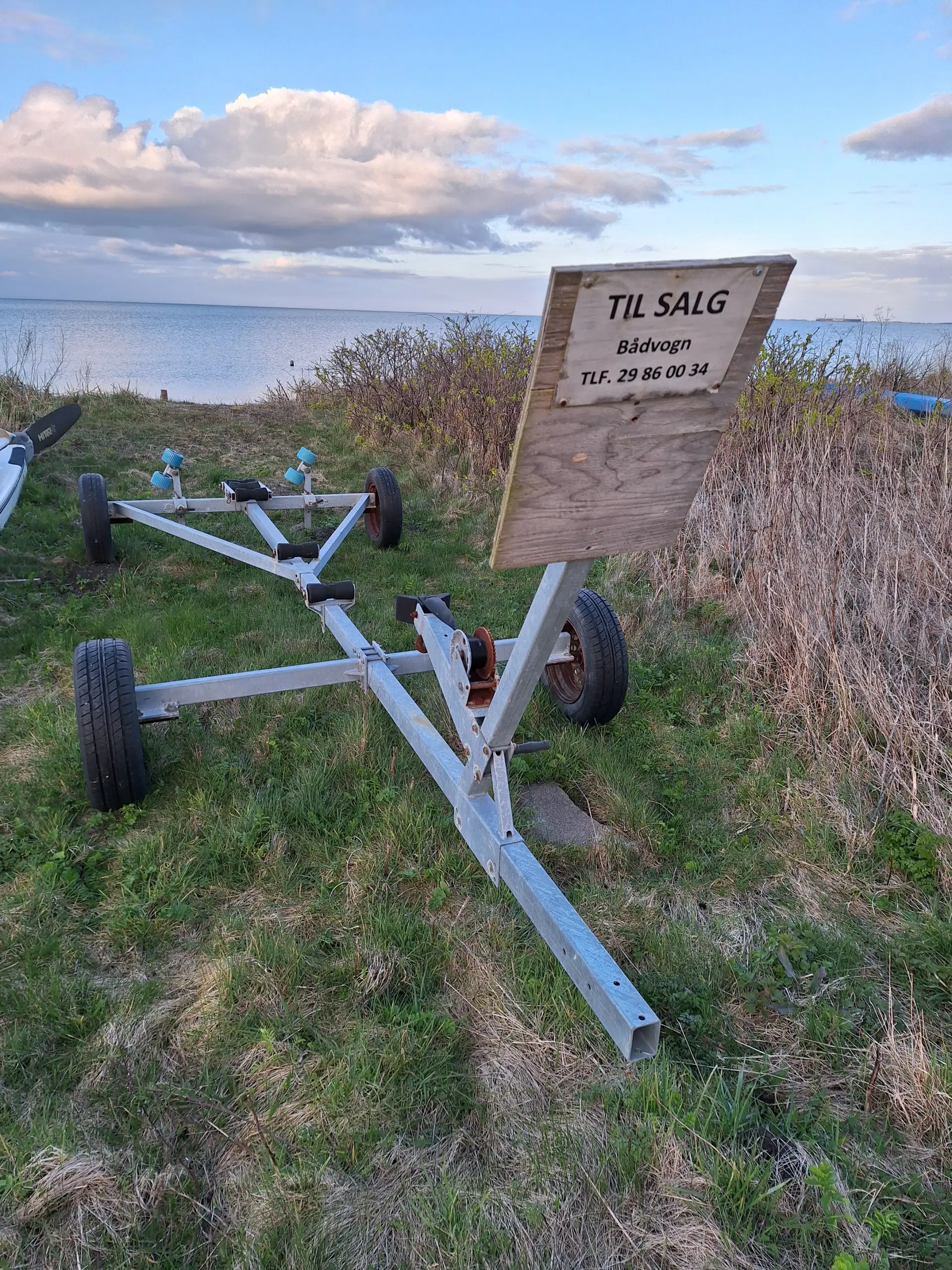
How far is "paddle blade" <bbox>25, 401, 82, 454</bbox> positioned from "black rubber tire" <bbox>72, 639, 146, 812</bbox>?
15.4ft

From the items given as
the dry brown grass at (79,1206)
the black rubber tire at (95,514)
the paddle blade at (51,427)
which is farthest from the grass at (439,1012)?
the paddle blade at (51,427)

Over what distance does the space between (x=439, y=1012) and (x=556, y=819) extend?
114cm

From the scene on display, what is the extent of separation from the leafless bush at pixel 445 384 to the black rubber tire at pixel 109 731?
5440mm

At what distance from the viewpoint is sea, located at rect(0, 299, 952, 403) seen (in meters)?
10.2

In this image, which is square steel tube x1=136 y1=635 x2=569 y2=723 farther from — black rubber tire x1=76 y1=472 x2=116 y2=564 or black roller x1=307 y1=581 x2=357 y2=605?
black rubber tire x1=76 y1=472 x2=116 y2=564

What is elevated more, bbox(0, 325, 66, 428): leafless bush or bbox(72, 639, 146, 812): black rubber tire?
bbox(72, 639, 146, 812): black rubber tire

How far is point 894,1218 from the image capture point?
1.69 m

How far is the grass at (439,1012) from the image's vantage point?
178 centimetres

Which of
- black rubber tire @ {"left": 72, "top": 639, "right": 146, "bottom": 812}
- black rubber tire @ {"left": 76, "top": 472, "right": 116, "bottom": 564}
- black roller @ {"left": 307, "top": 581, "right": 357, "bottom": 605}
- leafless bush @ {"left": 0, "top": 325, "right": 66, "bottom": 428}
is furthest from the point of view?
leafless bush @ {"left": 0, "top": 325, "right": 66, "bottom": 428}

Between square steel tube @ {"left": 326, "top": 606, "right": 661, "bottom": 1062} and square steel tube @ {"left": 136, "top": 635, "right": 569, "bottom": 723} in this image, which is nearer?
square steel tube @ {"left": 326, "top": 606, "right": 661, "bottom": 1062}

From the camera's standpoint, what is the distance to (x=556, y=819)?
132 inches

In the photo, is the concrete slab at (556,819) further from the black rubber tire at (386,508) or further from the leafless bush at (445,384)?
the leafless bush at (445,384)

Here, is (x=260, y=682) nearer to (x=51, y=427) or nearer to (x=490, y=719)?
(x=490, y=719)

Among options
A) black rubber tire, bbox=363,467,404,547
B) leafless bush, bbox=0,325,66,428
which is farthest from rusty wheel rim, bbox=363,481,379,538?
leafless bush, bbox=0,325,66,428
